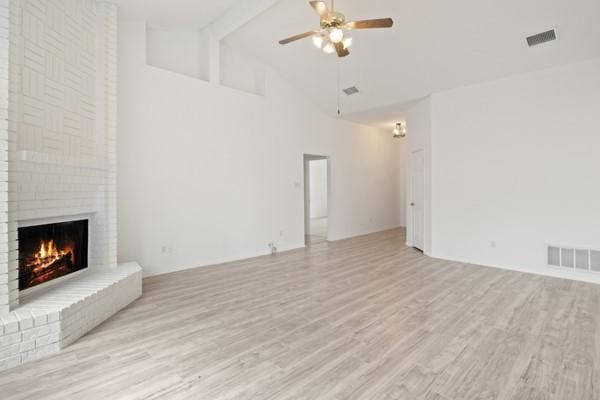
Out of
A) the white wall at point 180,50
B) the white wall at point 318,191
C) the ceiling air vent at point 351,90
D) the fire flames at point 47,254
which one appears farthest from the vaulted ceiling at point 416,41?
the white wall at point 318,191

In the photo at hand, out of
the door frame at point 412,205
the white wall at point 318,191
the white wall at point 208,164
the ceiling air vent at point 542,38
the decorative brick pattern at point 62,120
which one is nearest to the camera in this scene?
the decorative brick pattern at point 62,120

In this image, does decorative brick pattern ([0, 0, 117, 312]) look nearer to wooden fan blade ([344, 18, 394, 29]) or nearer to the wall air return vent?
wooden fan blade ([344, 18, 394, 29])

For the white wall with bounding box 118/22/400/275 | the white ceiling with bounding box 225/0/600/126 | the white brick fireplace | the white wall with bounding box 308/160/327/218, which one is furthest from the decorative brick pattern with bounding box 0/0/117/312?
the white wall with bounding box 308/160/327/218

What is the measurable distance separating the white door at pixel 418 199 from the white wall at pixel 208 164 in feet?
5.85

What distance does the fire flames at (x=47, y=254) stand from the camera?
3.06m

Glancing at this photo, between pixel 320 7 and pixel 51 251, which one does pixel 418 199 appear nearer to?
pixel 320 7

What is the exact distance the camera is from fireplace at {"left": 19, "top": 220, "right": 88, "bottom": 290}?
2.90 meters

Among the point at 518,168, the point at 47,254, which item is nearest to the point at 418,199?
the point at 518,168

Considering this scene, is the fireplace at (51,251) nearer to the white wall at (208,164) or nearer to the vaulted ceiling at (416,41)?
the white wall at (208,164)

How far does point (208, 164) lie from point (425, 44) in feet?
13.0

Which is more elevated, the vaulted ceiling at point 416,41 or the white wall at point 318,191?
the vaulted ceiling at point 416,41

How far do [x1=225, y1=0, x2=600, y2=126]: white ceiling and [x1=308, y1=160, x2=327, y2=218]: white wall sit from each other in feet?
23.7

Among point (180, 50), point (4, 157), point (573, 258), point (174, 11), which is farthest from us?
point (180, 50)

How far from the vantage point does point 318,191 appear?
13.8 metres
